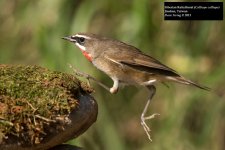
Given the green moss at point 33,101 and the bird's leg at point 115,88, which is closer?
the green moss at point 33,101

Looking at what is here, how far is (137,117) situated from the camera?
25.8 feet

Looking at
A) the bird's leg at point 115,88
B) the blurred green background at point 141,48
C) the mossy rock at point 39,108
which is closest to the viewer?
the mossy rock at point 39,108

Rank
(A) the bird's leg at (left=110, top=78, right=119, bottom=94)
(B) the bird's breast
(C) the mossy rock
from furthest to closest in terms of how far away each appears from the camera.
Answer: (B) the bird's breast < (A) the bird's leg at (left=110, top=78, right=119, bottom=94) < (C) the mossy rock

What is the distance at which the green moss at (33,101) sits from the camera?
3.14m

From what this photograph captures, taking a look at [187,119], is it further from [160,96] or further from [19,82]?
[19,82]

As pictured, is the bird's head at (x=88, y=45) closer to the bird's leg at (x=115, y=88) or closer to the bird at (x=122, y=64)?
the bird at (x=122, y=64)

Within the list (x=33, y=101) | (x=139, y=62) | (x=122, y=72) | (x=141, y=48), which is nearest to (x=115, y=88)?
(x=122, y=72)

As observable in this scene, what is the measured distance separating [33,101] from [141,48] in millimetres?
3908

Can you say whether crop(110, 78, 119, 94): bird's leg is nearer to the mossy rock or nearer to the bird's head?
the bird's head

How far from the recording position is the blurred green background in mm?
6891

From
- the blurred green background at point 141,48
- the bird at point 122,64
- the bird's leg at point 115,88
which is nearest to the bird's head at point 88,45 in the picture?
the bird at point 122,64

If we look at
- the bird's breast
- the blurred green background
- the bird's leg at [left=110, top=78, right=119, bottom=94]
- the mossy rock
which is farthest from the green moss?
the blurred green background

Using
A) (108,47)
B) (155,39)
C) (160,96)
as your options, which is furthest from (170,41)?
(108,47)

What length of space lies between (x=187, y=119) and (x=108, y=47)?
259 cm
